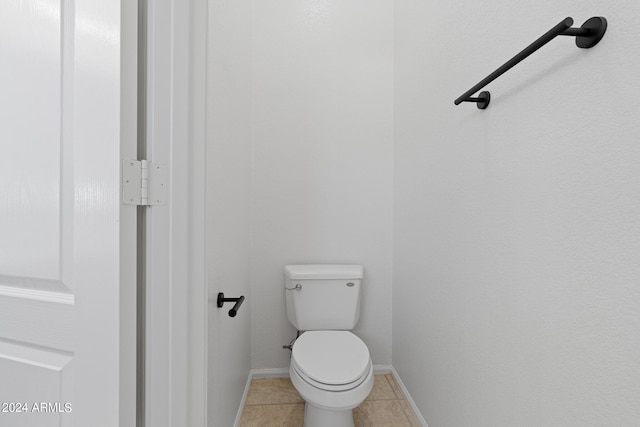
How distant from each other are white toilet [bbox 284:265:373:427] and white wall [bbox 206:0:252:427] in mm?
275

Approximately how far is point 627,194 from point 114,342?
0.99 metres

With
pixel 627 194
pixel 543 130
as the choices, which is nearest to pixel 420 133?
pixel 543 130

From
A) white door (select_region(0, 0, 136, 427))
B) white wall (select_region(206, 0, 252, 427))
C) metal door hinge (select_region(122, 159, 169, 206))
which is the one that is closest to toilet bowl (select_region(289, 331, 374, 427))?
→ white wall (select_region(206, 0, 252, 427))

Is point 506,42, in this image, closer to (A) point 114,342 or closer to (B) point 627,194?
(B) point 627,194

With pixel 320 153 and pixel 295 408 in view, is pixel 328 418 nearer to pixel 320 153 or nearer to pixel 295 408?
pixel 295 408

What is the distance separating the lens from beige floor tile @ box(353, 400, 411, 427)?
1.48 m

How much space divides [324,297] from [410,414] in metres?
0.69

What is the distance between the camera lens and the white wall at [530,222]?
1.86ft

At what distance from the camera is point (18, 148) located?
706 millimetres

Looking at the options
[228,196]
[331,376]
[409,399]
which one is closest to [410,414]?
[409,399]

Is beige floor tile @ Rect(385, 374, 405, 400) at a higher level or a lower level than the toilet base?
lower

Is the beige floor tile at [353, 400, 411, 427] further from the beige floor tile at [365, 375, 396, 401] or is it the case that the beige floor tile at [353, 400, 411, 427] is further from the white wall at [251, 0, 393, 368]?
the white wall at [251, 0, 393, 368]

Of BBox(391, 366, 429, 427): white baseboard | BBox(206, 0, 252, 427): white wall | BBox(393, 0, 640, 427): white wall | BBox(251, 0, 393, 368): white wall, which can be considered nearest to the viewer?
BBox(393, 0, 640, 427): white wall

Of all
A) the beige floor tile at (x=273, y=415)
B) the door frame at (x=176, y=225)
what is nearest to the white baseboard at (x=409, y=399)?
the beige floor tile at (x=273, y=415)
